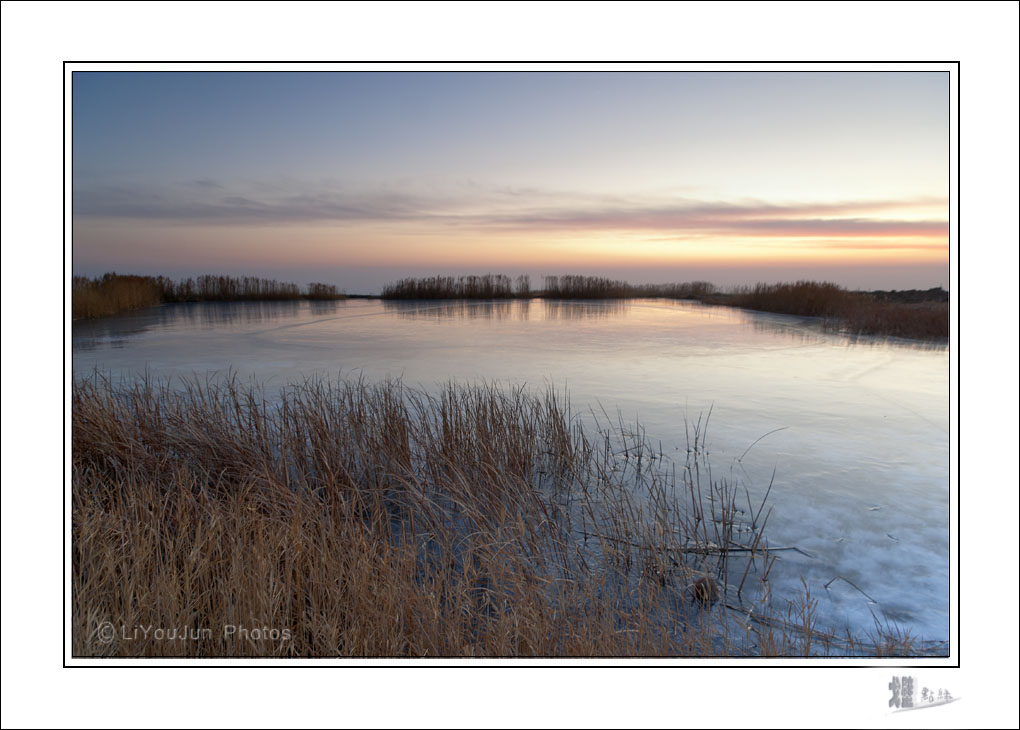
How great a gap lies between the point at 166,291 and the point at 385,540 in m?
3.42

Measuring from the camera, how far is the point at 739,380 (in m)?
6.36

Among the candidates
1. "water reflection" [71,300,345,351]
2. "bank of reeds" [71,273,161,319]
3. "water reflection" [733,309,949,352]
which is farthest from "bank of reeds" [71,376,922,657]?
"water reflection" [733,309,949,352]

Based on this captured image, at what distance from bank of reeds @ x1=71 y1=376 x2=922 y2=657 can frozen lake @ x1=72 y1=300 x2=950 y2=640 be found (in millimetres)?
326

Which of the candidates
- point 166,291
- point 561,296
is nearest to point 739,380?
point 561,296

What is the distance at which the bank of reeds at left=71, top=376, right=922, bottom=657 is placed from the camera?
2.10 m

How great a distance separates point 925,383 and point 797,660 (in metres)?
6.07

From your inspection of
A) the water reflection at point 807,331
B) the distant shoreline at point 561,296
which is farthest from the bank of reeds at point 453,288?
the water reflection at point 807,331

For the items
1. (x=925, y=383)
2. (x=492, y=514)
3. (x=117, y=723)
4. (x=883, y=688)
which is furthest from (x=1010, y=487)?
(x=925, y=383)

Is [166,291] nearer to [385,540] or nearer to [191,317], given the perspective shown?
[191,317]

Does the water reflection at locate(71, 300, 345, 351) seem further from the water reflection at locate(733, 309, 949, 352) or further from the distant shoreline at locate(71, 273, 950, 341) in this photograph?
the water reflection at locate(733, 309, 949, 352)

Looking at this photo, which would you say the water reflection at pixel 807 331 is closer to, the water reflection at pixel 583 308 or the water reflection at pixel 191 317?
the water reflection at pixel 583 308

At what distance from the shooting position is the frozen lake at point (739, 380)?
111 inches

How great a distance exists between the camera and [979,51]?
1998mm

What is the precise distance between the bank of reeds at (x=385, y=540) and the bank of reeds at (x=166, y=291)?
0.63m
